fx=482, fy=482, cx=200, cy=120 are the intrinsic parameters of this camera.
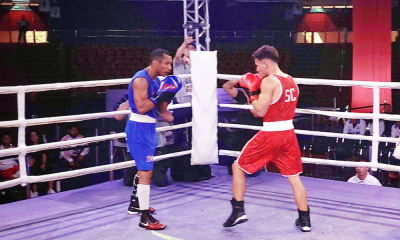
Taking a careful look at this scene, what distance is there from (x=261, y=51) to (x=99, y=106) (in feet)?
30.6

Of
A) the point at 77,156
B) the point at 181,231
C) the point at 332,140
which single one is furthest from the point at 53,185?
the point at 332,140

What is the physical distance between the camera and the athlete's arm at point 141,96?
3.09m

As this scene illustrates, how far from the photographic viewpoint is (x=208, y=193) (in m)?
4.06

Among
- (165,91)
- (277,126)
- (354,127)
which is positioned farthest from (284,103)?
(354,127)

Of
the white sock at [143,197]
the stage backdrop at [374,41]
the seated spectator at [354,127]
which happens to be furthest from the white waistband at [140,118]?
the stage backdrop at [374,41]

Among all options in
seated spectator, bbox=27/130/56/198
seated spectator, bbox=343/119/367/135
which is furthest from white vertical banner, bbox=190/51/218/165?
seated spectator, bbox=343/119/367/135

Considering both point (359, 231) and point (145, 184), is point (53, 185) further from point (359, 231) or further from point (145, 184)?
point (359, 231)

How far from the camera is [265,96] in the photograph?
2.93 meters

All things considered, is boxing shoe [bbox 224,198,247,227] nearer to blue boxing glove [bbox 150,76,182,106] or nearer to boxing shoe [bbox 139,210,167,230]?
boxing shoe [bbox 139,210,167,230]

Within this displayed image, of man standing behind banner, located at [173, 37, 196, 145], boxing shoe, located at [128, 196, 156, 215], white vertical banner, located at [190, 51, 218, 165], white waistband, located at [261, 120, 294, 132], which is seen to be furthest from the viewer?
man standing behind banner, located at [173, 37, 196, 145]

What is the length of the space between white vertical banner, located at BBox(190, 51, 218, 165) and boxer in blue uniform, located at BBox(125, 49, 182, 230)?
976 millimetres

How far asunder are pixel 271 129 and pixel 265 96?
25cm

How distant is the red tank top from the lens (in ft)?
9.77

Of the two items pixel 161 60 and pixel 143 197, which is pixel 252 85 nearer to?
pixel 161 60
